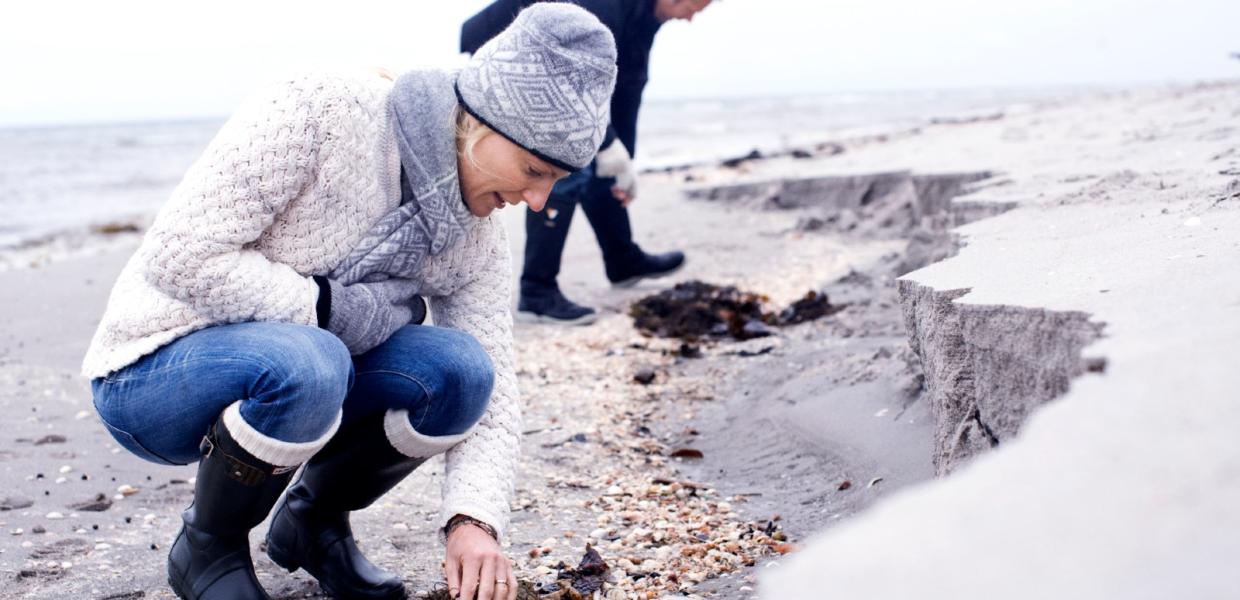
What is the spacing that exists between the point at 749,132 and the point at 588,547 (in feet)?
71.1

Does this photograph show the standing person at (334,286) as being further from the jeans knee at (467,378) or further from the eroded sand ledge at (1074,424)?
the eroded sand ledge at (1074,424)

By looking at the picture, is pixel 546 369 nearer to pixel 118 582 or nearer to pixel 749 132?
pixel 118 582

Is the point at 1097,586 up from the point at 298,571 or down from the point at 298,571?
up

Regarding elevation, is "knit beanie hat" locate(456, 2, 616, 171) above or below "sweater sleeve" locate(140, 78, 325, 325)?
above

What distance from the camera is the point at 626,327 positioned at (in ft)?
16.0

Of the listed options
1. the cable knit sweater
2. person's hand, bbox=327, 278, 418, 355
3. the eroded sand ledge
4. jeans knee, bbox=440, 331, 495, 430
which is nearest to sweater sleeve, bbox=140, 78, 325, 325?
the cable knit sweater

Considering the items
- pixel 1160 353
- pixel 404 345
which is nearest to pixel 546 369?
pixel 404 345

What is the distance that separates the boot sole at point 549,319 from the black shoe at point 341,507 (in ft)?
8.40

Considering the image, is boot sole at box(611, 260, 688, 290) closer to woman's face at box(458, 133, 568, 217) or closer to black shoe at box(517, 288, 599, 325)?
black shoe at box(517, 288, 599, 325)

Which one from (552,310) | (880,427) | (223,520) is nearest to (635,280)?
(552,310)

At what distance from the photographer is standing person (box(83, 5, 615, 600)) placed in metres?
1.96

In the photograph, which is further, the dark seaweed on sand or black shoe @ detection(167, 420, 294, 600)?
the dark seaweed on sand

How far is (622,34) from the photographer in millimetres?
4418

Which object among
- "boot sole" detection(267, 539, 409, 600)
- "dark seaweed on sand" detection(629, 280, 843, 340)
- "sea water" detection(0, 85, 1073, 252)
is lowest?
"sea water" detection(0, 85, 1073, 252)
